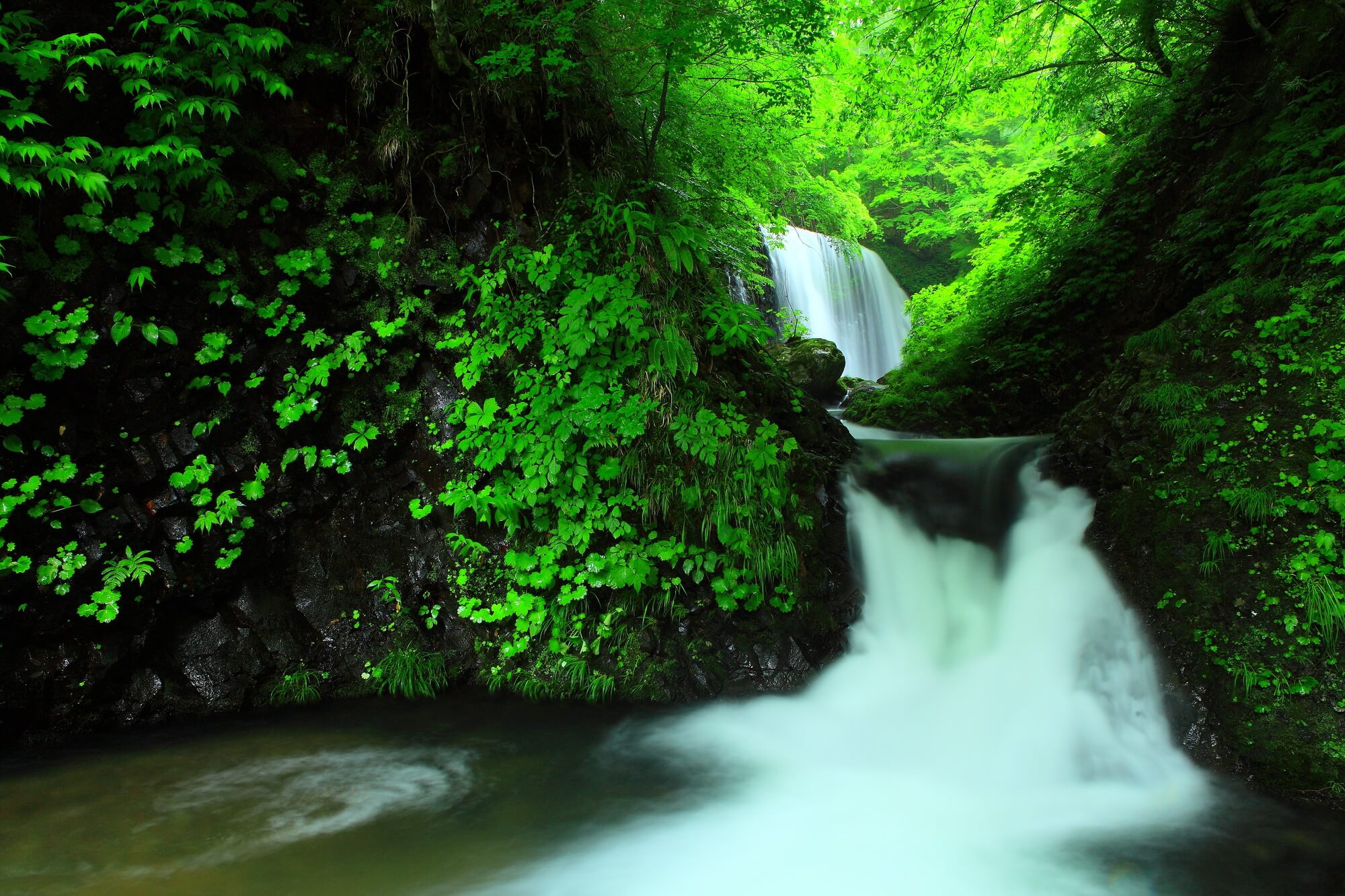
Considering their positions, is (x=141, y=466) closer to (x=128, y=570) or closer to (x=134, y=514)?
(x=134, y=514)

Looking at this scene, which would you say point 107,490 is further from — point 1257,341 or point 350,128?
point 1257,341

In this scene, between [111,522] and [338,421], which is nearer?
[111,522]

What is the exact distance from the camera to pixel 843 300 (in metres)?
13.7

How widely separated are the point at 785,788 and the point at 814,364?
7792 mm

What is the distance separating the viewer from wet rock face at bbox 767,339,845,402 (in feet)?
34.0

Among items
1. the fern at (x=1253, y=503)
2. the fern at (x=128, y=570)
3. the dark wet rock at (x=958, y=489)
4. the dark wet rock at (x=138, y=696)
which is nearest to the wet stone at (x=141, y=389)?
the fern at (x=128, y=570)

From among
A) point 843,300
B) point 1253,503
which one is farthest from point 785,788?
point 843,300

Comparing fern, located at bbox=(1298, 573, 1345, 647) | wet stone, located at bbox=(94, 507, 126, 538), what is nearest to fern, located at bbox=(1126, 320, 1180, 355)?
fern, located at bbox=(1298, 573, 1345, 647)

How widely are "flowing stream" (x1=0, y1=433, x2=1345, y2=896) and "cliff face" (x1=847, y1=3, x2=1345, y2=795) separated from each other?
0.36 m

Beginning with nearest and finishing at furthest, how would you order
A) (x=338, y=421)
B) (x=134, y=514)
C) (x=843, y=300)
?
(x=134, y=514), (x=338, y=421), (x=843, y=300)

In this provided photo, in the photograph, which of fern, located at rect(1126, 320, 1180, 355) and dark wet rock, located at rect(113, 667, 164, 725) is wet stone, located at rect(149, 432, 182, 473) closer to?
dark wet rock, located at rect(113, 667, 164, 725)

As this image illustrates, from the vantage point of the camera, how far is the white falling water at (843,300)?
41.6 ft

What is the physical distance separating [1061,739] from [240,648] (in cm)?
531

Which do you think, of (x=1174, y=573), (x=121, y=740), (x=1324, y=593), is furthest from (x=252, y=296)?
(x=1324, y=593)
